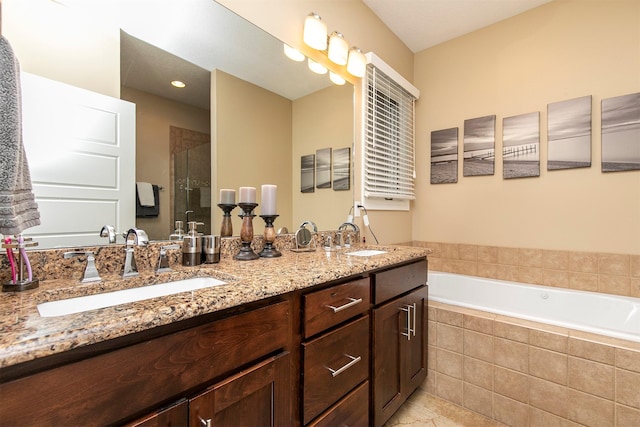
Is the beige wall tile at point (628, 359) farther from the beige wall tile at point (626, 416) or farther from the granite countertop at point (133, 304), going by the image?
the granite countertop at point (133, 304)

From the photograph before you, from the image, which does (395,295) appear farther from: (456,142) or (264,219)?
(456,142)

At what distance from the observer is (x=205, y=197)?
132 cm

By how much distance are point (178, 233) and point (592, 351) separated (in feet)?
6.46

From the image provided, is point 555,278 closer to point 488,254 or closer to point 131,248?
point 488,254

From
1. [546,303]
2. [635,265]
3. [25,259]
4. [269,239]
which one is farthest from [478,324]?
[25,259]

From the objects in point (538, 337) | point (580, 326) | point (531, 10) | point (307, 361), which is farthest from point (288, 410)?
point (531, 10)

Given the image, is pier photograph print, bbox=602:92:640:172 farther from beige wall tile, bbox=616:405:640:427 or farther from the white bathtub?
beige wall tile, bbox=616:405:640:427

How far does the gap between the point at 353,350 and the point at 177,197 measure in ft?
3.21

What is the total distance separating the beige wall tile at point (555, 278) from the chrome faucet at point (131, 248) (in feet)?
8.65

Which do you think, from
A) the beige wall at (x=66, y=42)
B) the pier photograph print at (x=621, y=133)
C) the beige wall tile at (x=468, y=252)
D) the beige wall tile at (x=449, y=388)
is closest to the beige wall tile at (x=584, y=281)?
the beige wall tile at (x=468, y=252)

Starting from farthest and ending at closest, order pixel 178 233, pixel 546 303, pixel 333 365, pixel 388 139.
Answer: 1. pixel 388 139
2. pixel 546 303
3. pixel 178 233
4. pixel 333 365

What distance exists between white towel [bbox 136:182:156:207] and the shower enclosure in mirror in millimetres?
81

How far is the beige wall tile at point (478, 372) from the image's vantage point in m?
1.64

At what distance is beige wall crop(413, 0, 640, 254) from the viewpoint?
193cm
